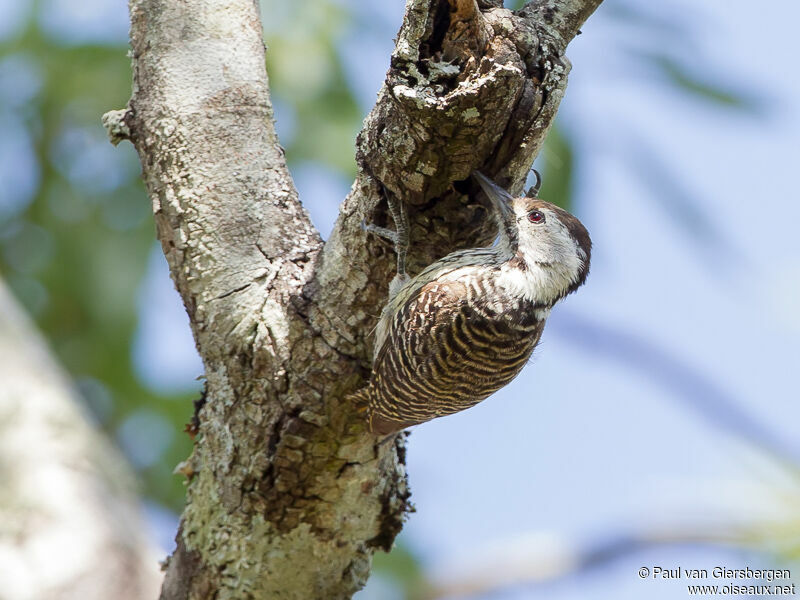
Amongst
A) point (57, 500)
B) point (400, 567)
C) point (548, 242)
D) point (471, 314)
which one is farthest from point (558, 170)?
point (57, 500)

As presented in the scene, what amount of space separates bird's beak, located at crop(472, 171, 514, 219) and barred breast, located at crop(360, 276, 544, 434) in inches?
14.6

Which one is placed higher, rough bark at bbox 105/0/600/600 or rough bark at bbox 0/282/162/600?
rough bark at bbox 105/0/600/600

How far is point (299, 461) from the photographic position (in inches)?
125

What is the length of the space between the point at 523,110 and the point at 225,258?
1181 millimetres

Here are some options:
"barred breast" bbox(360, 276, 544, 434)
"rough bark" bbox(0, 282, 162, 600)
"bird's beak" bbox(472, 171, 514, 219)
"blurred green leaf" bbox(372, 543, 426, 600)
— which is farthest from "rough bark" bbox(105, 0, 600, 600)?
"blurred green leaf" bbox(372, 543, 426, 600)

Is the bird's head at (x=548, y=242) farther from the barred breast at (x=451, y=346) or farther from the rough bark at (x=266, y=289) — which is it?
the rough bark at (x=266, y=289)

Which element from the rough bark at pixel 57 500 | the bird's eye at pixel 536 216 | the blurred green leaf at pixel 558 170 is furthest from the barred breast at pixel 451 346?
the rough bark at pixel 57 500

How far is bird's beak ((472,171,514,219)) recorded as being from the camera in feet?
9.48

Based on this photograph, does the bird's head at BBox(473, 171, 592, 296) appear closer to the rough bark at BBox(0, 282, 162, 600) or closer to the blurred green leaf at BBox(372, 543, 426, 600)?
the rough bark at BBox(0, 282, 162, 600)

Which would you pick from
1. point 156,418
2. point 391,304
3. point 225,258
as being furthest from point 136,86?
point 156,418

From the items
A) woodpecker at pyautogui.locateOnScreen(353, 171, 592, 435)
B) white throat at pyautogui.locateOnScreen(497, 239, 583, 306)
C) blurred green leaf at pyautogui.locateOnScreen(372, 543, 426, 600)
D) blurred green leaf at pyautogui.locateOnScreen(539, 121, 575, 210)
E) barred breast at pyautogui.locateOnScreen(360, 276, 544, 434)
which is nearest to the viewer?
woodpecker at pyautogui.locateOnScreen(353, 171, 592, 435)

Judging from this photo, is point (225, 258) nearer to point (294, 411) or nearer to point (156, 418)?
point (294, 411)

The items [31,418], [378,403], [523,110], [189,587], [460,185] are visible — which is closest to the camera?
[523,110]

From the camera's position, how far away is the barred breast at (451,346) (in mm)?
3344
